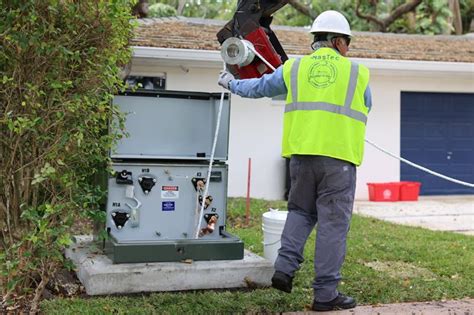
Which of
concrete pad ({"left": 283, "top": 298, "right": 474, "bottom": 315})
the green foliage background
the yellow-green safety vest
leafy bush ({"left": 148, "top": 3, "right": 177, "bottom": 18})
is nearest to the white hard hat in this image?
the yellow-green safety vest

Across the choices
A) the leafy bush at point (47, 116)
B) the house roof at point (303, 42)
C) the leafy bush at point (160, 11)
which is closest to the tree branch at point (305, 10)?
the leafy bush at point (160, 11)

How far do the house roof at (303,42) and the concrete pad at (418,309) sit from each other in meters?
7.65

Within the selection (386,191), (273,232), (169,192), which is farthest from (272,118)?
(169,192)

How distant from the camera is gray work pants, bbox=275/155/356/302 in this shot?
4.77 m

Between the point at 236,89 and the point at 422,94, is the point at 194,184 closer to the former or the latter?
the point at 236,89

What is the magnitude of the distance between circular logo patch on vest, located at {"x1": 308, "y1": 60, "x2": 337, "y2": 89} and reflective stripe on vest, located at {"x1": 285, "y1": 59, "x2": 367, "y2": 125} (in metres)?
0.12

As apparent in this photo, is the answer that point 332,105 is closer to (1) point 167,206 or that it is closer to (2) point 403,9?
(1) point 167,206

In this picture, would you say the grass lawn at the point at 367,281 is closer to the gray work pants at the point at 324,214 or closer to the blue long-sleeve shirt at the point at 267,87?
the gray work pants at the point at 324,214

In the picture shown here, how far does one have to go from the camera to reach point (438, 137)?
14734 mm

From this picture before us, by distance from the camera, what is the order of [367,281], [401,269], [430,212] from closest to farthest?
[367,281]
[401,269]
[430,212]

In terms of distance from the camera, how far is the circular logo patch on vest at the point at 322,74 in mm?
4748

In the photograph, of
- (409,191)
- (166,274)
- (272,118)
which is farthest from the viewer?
(409,191)

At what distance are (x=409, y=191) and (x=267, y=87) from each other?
9.38 metres

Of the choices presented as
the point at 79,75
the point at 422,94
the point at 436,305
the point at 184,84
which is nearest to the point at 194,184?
the point at 79,75
